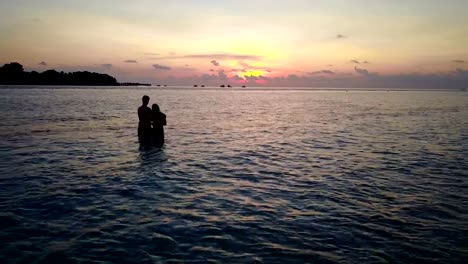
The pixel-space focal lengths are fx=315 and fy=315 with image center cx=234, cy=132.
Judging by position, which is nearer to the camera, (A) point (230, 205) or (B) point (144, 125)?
(A) point (230, 205)

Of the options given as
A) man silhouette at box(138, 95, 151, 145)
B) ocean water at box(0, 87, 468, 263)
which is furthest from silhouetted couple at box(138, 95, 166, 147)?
ocean water at box(0, 87, 468, 263)

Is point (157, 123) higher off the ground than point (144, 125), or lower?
higher

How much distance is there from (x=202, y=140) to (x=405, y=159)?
50.2ft

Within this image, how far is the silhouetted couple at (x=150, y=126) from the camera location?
973 inches

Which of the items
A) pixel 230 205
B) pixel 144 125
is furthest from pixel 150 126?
pixel 230 205

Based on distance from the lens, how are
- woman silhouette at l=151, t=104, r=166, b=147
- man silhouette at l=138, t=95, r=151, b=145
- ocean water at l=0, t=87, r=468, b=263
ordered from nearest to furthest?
ocean water at l=0, t=87, r=468, b=263 < man silhouette at l=138, t=95, r=151, b=145 < woman silhouette at l=151, t=104, r=166, b=147

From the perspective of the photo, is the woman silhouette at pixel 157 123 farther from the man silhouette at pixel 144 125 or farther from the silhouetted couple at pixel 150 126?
the man silhouette at pixel 144 125

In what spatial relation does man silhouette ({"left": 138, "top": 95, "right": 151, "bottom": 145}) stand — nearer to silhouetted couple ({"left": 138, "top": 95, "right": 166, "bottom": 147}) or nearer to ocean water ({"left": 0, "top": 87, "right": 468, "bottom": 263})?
silhouetted couple ({"left": 138, "top": 95, "right": 166, "bottom": 147})

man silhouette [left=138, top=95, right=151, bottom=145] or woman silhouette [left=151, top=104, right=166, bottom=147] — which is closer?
man silhouette [left=138, top=95, right=151, bottom=145]

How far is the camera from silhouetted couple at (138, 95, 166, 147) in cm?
2472

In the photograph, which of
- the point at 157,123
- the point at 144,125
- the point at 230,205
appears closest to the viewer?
the point at 230,205

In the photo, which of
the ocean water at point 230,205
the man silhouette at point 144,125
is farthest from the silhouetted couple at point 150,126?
the ocean water at point 230,205

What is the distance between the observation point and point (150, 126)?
84.1ft

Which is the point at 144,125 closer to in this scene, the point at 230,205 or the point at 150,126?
the point at 150,126
